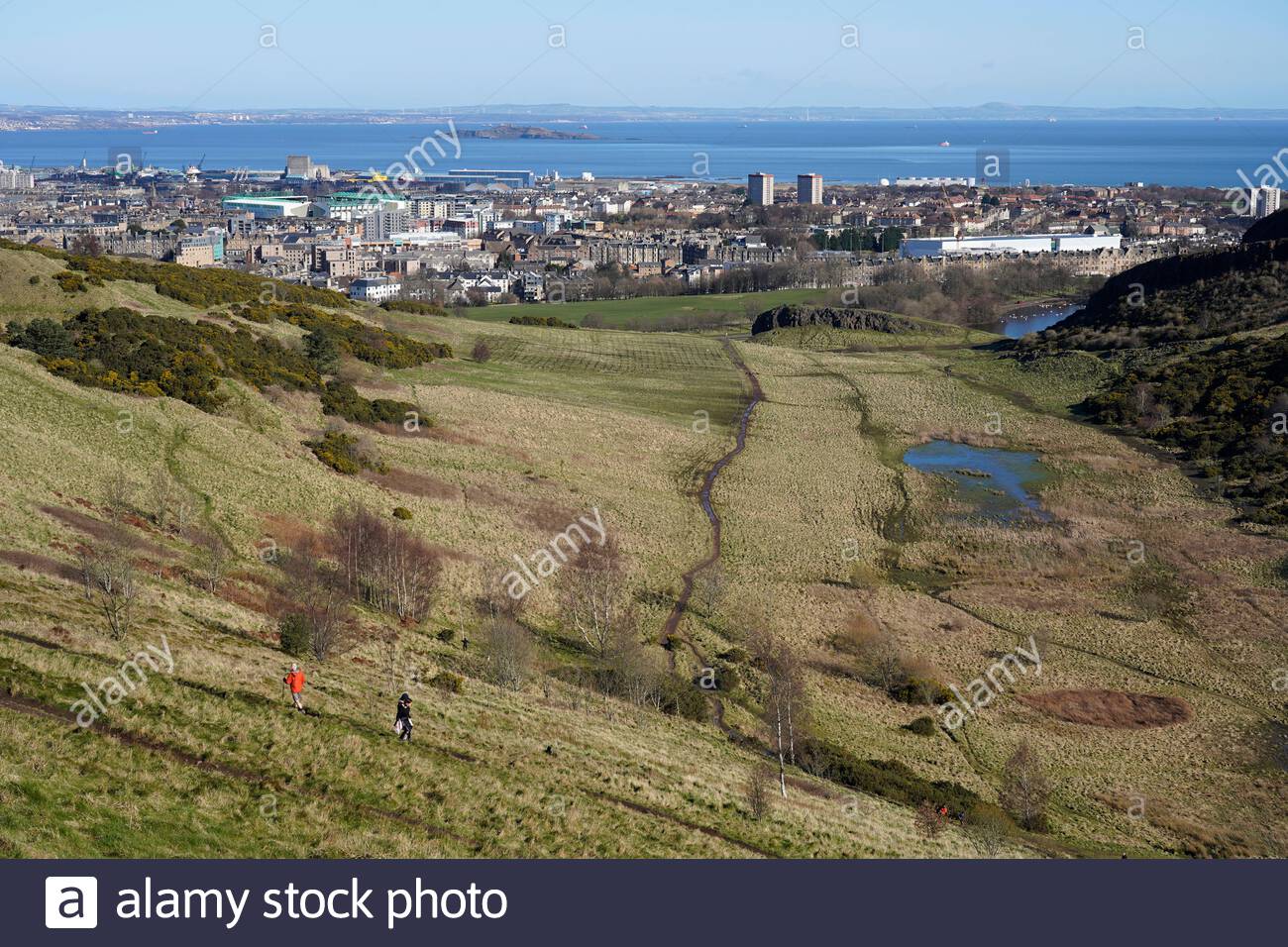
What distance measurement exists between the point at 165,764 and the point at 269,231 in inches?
6105

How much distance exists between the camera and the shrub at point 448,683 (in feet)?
63.9

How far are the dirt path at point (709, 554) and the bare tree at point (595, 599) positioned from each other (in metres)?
1.09

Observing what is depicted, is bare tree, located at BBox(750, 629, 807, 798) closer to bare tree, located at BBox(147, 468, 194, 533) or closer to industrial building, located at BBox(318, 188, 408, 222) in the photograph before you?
bare tree, located at BBox(147, 468, 194, 533)

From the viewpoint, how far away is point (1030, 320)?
8938 cm

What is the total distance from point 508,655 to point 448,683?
63.3 inches

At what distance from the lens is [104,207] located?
18225 centimetres

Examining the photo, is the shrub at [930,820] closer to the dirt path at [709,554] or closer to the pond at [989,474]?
the dirt path at [709,554]

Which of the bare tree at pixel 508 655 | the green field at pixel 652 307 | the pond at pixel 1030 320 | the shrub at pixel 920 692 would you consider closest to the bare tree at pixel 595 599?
the bare tree at pixel 508 655

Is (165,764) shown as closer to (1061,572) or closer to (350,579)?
(350,579)

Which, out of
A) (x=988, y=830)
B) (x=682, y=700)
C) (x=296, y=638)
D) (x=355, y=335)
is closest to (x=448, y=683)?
(x=296, y=638)

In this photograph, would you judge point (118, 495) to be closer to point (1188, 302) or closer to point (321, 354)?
point (321, 354)

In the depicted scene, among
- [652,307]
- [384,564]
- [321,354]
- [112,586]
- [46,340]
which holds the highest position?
[46,340]

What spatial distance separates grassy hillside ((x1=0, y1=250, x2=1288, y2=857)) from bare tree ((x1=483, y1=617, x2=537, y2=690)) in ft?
0.51

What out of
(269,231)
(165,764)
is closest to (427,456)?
(165,764)
